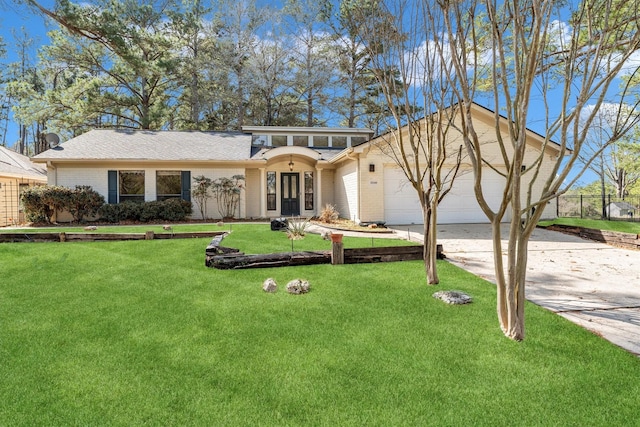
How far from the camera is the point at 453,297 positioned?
3.99 metres

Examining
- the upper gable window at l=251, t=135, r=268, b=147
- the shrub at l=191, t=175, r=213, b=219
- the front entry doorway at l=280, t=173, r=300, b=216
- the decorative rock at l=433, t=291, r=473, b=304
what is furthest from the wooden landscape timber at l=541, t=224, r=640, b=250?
the upper gable window at l=251, t=135, r=268, b=147

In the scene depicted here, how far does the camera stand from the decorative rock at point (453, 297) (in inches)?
155

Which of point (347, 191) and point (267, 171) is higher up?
point (267, 171)

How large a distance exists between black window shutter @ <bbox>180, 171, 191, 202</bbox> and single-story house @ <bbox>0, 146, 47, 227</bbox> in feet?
18.4

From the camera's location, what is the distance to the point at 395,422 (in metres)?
2.03

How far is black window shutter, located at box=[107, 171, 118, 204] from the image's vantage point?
1362 centimetres

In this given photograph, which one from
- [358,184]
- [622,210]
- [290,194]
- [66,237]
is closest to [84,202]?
[66,237]

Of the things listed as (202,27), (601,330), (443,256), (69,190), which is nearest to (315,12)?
(202,27)

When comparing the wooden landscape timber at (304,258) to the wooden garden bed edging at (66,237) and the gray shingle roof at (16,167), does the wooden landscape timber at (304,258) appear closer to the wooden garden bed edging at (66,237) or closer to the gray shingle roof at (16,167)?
the wooden garden bed edging at (66,237)

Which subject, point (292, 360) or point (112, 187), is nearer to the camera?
point (292, 360)

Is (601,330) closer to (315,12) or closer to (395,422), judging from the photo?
(395,422)

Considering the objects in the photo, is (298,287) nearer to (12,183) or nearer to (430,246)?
(430,246)

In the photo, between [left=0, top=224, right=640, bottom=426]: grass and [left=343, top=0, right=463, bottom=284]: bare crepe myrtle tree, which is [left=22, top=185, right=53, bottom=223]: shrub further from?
[left=343, top=0, right=463, bottom=284]: bare crepe myrtle tree

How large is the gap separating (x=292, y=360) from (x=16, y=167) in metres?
19.5
